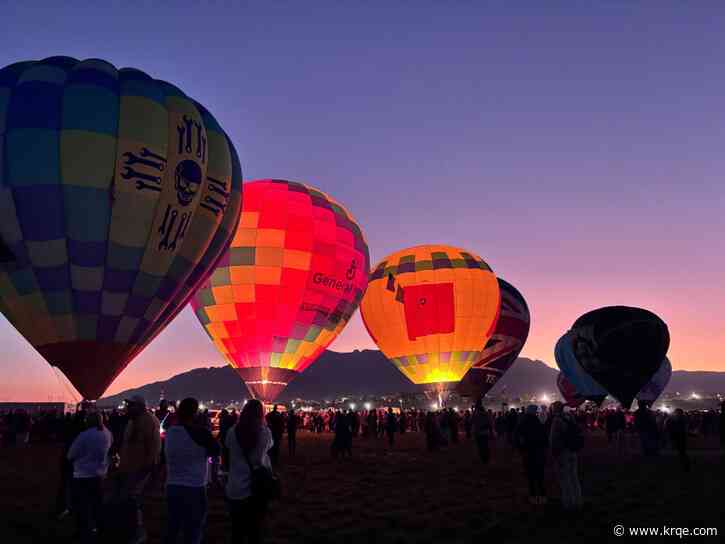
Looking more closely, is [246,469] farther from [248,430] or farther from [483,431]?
[483,431]

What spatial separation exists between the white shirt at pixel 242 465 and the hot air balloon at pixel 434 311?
97.4 feet

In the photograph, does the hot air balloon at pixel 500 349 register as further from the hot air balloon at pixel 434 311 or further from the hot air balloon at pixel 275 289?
the hot air balloon at pixel 275 289

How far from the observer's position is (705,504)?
924 cm

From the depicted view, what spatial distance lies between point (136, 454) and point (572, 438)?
20.1ft

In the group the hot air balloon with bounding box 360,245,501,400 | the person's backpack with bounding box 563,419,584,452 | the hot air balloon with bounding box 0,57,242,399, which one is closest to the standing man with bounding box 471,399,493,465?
the person's backpack with bounding box 563,419,584,452

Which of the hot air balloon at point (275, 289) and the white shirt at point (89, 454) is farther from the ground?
the hot air balloon at point (275, 289)

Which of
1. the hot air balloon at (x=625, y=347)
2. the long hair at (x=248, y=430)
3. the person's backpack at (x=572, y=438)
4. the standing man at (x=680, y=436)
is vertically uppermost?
the hot air balloon at (x=625, y=347)

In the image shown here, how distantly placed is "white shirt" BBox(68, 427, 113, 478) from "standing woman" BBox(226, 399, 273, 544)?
2203mm

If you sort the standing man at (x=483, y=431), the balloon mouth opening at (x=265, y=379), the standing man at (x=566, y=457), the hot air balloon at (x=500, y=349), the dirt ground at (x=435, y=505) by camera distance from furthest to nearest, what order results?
1. the hot air balloon at (x=500, y=349)
2. the balloon mouth opening at (x=265, y=379)
3. the standing man at (x=483, y=431)
4. the standing man at (x=566, y=457)
5. the dirt ground at (x=435, y=505)

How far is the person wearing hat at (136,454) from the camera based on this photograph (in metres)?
5.78

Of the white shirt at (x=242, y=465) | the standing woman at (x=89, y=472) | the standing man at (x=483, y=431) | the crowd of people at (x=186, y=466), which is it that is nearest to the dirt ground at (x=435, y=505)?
the standing man at (x=483, y=431)

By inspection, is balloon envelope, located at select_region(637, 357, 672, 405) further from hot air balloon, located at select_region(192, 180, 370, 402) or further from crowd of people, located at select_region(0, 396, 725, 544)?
crowd of people, located at select_region(0, 396, 725, 544)

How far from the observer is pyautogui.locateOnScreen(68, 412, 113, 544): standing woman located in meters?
6.49

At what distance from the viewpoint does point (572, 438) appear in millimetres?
8961
